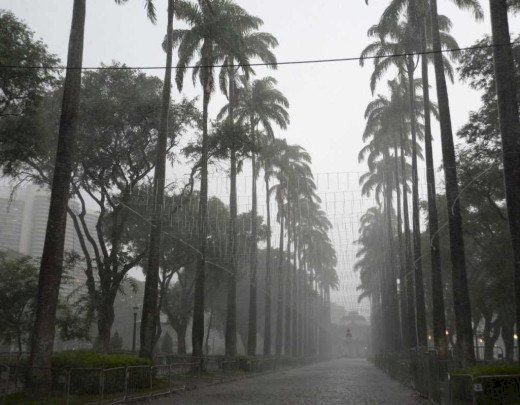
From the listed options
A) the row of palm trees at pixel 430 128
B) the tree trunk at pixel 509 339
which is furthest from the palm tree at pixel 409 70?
the tree trunk at pixel 509 339

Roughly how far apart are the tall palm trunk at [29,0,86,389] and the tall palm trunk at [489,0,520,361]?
1159cm

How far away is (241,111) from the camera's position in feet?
141

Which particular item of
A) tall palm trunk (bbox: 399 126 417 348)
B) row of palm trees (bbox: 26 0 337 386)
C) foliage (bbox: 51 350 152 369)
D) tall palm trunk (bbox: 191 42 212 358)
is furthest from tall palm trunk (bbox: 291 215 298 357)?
foliage (bbox: 51 350 152 369)

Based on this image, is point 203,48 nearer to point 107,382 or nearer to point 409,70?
point 409,70

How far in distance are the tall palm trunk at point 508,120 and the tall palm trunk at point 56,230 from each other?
456 inches

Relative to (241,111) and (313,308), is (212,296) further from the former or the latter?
(313,308)

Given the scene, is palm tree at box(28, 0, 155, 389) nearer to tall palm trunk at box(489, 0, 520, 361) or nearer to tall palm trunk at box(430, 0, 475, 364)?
tall palm trunk at box(489, 0, 520, 361)

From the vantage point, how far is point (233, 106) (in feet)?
124

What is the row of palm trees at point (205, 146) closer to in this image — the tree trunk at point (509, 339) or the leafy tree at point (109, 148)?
the leafy tree at point (109, 148)

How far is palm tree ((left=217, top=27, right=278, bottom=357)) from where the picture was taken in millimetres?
32875

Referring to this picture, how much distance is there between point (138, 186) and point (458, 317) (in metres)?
18.2

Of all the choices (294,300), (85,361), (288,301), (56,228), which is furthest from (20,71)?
(294,300)

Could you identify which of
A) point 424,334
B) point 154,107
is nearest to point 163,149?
point 154,107

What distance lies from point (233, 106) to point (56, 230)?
81.6 feet
